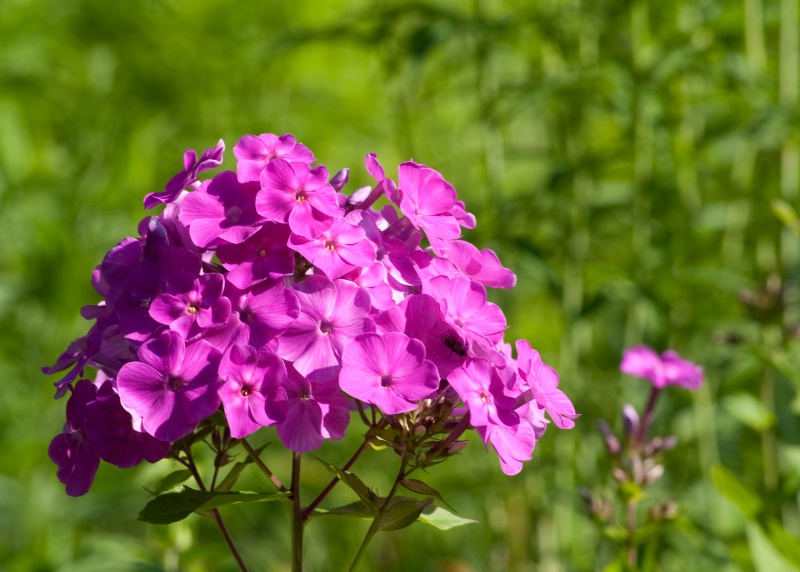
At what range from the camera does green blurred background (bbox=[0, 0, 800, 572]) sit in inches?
61.8

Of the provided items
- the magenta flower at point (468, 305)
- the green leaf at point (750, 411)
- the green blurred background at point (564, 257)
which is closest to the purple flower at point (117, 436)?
the magenta flower at point (468, 305)

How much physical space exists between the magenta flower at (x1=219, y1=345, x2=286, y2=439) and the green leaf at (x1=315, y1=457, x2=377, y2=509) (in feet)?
0.22

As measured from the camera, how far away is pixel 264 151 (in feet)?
2.49

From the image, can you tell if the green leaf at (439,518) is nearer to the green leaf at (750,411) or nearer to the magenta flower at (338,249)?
the magenta flower at (338,249)

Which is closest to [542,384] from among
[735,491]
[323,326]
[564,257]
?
→ [323,326]

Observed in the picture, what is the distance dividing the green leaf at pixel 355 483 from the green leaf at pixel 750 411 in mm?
960

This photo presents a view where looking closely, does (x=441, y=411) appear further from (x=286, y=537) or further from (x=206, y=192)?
(x=286, y=537)

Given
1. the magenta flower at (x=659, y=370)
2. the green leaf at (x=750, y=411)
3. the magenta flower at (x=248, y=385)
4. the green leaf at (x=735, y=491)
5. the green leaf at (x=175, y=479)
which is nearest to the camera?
the magenta flower at (x=248, y=385)

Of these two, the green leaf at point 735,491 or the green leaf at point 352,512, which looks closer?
the green leaf at point 352,512

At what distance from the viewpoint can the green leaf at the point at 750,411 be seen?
150 cm

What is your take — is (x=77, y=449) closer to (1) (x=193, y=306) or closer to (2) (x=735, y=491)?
(1) (x=193, y=306)

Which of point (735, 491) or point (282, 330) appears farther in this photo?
point (735, 491)

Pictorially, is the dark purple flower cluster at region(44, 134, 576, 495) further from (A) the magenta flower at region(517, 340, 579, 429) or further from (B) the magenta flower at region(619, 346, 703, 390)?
(B) the magenta flower at region(619, 346, 703, 390)

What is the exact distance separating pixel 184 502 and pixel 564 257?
4.38 feet
